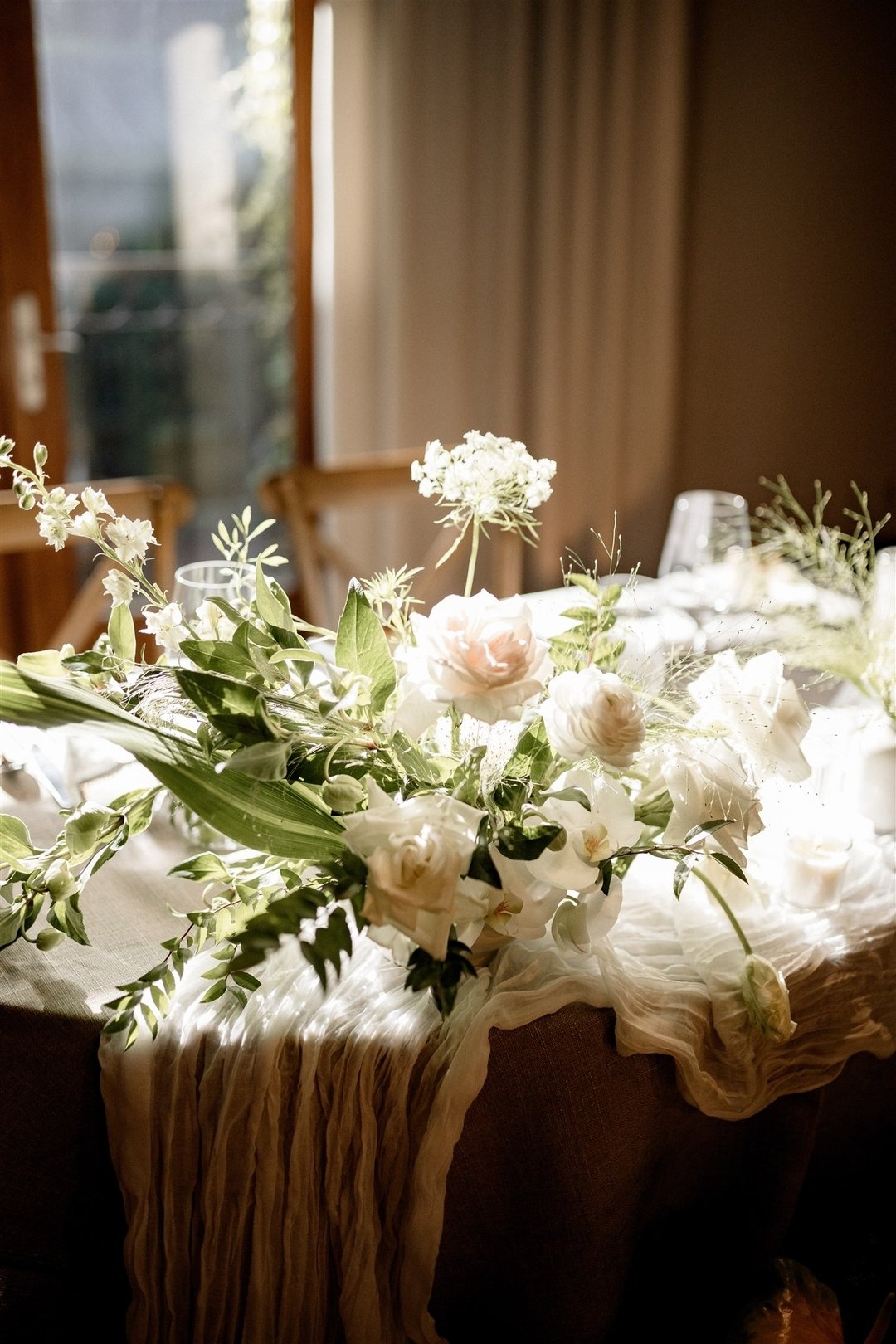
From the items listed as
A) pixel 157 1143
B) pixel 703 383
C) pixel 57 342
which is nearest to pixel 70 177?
pixel 57 342

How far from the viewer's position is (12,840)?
833 mm

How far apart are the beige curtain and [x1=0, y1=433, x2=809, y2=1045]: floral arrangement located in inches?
75.9

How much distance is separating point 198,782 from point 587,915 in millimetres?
280

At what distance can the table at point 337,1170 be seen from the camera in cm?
79

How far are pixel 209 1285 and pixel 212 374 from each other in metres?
2.41

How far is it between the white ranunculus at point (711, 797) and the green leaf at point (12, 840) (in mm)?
458

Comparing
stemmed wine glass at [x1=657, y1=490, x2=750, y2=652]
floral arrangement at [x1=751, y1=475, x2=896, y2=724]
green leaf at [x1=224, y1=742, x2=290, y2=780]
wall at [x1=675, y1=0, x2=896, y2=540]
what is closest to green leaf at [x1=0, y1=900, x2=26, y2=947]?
green leaf at [x1=224, y1=742, x2=290, y2=780]

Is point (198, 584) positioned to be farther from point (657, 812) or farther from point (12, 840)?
point (657, 812)

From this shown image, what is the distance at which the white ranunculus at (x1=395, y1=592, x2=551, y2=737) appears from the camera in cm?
73

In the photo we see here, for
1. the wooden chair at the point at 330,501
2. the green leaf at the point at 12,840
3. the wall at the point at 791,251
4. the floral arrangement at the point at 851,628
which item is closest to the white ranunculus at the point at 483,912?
the green leaf at the point at 12,840

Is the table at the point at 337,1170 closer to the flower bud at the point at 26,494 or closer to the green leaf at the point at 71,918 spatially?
the green leaf at the point at 71,918

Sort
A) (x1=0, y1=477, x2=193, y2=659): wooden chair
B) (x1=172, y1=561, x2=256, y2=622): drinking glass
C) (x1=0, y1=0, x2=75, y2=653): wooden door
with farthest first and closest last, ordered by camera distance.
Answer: (x1=0, y1=0, x2=75, y2=653): wooden door → (x1=0, y1=477, x2=193, y2=659): wooden chair → (x1=172, y1=561, x2=256, y2=622): drinking glass

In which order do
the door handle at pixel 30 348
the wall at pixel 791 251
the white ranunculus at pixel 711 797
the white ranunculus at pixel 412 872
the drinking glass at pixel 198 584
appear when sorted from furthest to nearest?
the wall at pixel 791 251
the door handle at pixel 30 348
the drinking glass at pixel 198 584
the white ranunculus at pixel 711 797
the white ranunculus at pixel 412 872

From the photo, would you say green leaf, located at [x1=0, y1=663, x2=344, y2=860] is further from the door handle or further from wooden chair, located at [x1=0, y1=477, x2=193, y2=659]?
the door handle
